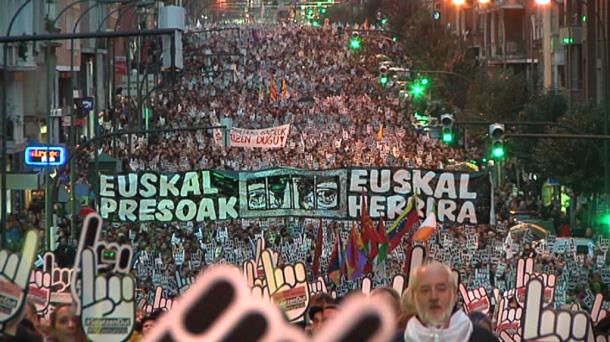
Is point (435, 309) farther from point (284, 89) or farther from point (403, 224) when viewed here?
point (284, 89)

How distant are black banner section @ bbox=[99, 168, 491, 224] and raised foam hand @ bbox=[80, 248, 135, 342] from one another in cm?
1279

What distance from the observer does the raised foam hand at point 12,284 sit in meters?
8.97

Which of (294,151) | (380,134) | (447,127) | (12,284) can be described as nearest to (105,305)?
(12,284)

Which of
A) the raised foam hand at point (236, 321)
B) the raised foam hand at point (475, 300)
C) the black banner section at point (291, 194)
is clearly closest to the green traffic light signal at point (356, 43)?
the black banner section at point (291, 194)

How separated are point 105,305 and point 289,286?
4.14m

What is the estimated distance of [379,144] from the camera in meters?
53.3

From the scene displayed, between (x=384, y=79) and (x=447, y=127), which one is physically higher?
(x=384, y=79)

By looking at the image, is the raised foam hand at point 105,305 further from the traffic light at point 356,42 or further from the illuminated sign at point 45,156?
the traffic light at point 356,42

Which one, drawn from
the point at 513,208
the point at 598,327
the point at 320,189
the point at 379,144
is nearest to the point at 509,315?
the point at 598,327

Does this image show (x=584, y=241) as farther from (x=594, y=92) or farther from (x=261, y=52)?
(x=261, y=52)

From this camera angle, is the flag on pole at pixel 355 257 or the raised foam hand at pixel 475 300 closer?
the raised foam hand at pixel 475 300

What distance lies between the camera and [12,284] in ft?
30.0

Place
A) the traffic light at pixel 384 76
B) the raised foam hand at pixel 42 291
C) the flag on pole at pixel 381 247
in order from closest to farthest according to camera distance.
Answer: the raised foam hand at pixel 42 291 < the flag on pole at pixel 381 247 < the traffic light at pixel 384 76

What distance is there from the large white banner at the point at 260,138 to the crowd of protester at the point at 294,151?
0.49 meters
